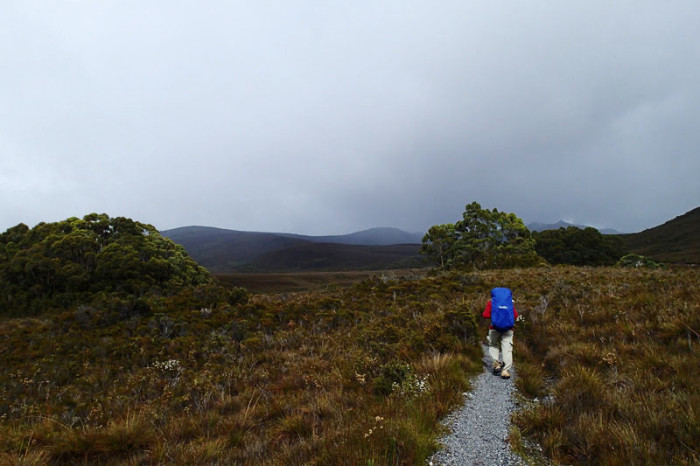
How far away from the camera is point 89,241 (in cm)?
1691

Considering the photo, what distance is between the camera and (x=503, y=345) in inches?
234

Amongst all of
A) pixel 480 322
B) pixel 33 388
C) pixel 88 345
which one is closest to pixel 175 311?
pixel 88 345

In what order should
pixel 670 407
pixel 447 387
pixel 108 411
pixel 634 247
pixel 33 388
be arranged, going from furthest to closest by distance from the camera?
1. pixel 634 247
2. pixel 33 388
3. pixel 108 411
4. pixel 447 387
5. pixel 670 407

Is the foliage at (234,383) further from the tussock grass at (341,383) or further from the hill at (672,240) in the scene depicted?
the hill at (672,240)

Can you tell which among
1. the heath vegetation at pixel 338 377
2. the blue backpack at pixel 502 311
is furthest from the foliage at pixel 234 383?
the blue backpack at pixel 502 311

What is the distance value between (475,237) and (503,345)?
1311 inches

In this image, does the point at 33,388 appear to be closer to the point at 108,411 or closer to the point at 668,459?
the point at 108,411

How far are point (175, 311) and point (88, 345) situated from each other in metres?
2.95

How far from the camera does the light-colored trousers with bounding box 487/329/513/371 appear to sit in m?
5.80

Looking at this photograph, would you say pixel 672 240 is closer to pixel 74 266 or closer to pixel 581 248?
pixel 581 248

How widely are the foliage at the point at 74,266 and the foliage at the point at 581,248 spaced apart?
52.2 metres

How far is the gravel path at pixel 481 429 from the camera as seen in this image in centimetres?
330

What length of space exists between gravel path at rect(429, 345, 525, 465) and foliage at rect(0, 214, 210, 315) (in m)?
15.4

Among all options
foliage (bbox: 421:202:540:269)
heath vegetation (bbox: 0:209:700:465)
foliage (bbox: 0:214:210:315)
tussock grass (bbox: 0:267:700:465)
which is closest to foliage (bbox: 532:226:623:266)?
foliage (bbox: 421:202:540:269)
